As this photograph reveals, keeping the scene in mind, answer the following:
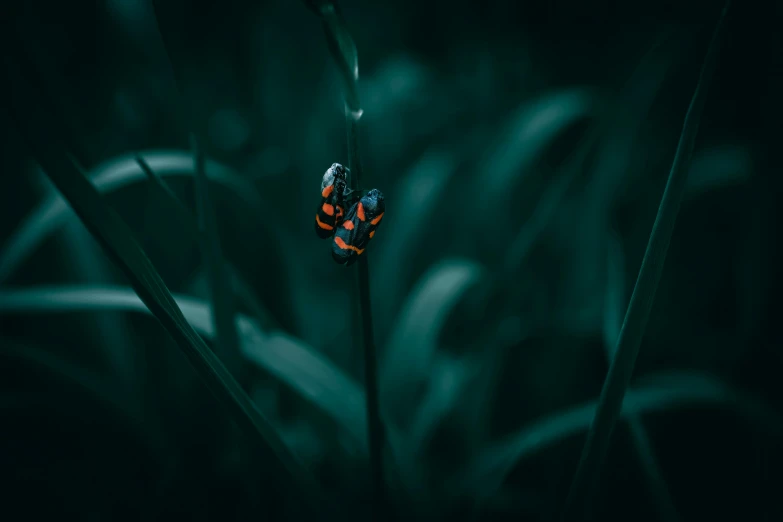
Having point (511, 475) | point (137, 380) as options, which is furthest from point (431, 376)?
point (137, 380)

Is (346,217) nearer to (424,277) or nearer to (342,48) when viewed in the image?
(342,48)

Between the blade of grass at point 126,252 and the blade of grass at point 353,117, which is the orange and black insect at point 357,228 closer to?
the blade of grass at point 353,117

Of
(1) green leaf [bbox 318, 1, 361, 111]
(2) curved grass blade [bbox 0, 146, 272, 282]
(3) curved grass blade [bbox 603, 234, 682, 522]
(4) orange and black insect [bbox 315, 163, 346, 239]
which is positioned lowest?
(3) curved grass blade [bbox 603, 234, 682, 522]

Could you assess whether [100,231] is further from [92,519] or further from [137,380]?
[92,519]

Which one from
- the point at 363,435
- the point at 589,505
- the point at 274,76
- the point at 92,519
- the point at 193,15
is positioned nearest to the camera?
the point at 589,505

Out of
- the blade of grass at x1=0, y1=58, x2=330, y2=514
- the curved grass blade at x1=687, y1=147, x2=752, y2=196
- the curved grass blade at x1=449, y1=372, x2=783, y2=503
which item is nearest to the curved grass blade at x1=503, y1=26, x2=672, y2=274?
the curved grass blade at x1=687, y1=147, x2=752, y2=196

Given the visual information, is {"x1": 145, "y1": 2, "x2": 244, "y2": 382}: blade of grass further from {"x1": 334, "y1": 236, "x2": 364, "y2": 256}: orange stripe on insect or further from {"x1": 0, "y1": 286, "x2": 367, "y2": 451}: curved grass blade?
{"x1": 334, "y1": 236, "x2": 364, "y2": 256}: orange stripe on insect
